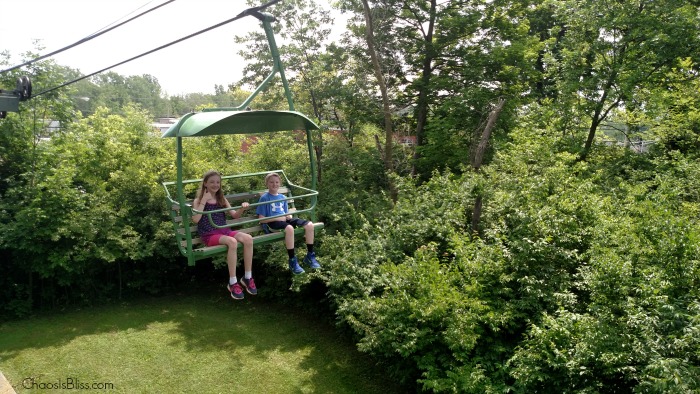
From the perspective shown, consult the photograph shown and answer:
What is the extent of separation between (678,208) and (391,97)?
24.6 ft

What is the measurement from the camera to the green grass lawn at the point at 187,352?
748cm

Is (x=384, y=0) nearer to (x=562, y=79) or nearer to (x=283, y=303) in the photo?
(x=562, y=79)

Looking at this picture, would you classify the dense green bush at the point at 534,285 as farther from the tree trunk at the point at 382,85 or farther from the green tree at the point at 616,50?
the green tree at the point at 616,50

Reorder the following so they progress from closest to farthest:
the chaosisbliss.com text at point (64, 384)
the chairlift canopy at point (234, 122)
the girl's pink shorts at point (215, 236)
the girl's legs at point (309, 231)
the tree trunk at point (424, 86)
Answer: the chairlift canopy at point (234, 122)
the girl's pink shorts at point (215, 236)
the girl's legs at point (309, 231)
the chaosisbliss.com text at point (64, 384)
the tree trunk at point (424, 86)

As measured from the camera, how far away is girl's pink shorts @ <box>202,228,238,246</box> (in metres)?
5.18

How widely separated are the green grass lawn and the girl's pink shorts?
331 cm

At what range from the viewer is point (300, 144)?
487 inches

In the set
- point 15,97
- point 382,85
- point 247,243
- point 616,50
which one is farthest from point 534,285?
point 616,50

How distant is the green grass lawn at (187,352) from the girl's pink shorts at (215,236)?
10.9ft

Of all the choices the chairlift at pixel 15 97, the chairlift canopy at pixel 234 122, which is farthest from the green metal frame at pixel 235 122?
the chairlift at pixel 15 97

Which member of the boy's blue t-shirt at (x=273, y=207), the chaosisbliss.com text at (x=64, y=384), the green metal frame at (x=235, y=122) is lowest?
the chaosisbliss.com text at (x=64, y=384)

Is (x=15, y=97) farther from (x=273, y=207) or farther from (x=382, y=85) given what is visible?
(x=382, y=85)

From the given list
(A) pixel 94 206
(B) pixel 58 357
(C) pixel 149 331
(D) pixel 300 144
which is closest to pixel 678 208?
(D) pixel 300 144

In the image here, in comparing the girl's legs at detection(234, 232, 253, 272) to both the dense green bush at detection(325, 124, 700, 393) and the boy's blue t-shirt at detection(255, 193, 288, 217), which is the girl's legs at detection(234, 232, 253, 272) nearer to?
the boy's blue t-shirt at detection(255, 193, 288, 217)
